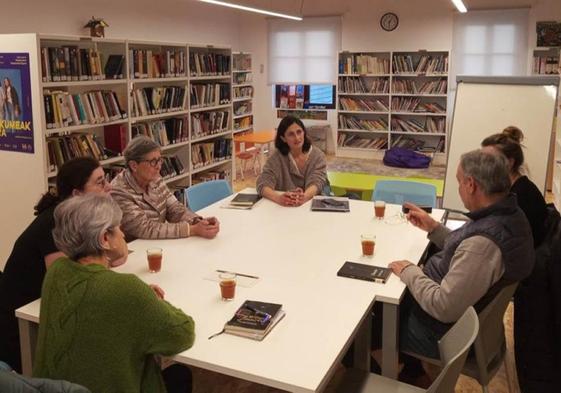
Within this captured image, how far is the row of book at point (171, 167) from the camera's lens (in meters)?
5.74

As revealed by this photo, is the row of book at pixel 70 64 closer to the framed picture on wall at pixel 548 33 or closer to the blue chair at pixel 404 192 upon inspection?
the blue chair at pixel 404 192

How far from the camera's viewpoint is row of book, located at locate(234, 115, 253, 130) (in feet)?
34.6

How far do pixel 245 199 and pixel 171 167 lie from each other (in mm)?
2269

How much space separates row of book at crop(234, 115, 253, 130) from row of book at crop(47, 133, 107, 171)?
5.69 metres

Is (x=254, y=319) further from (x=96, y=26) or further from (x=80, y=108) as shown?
(x=96, y=26)

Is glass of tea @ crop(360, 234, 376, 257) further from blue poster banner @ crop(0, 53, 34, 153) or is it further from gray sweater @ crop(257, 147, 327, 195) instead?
blue poster banner @ crop(0, 53, 34, 153)

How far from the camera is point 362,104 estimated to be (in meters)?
10.3

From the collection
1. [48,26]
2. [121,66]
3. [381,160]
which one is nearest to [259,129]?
[381,160]

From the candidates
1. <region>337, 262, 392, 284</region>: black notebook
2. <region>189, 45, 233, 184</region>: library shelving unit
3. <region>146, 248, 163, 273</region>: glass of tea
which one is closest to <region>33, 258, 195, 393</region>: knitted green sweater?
<region>146, 248, 163, 273</region>: glass of tea

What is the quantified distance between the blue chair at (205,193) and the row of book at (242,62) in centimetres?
671

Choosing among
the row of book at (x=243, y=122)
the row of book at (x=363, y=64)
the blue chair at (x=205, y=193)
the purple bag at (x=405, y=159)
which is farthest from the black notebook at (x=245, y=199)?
the row of book at (x=363, y=64)

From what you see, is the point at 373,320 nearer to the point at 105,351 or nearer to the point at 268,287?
the point at 268,287

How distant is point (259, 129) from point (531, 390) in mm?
9649

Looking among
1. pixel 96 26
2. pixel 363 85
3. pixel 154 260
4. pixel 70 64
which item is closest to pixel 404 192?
pixel 154 260
